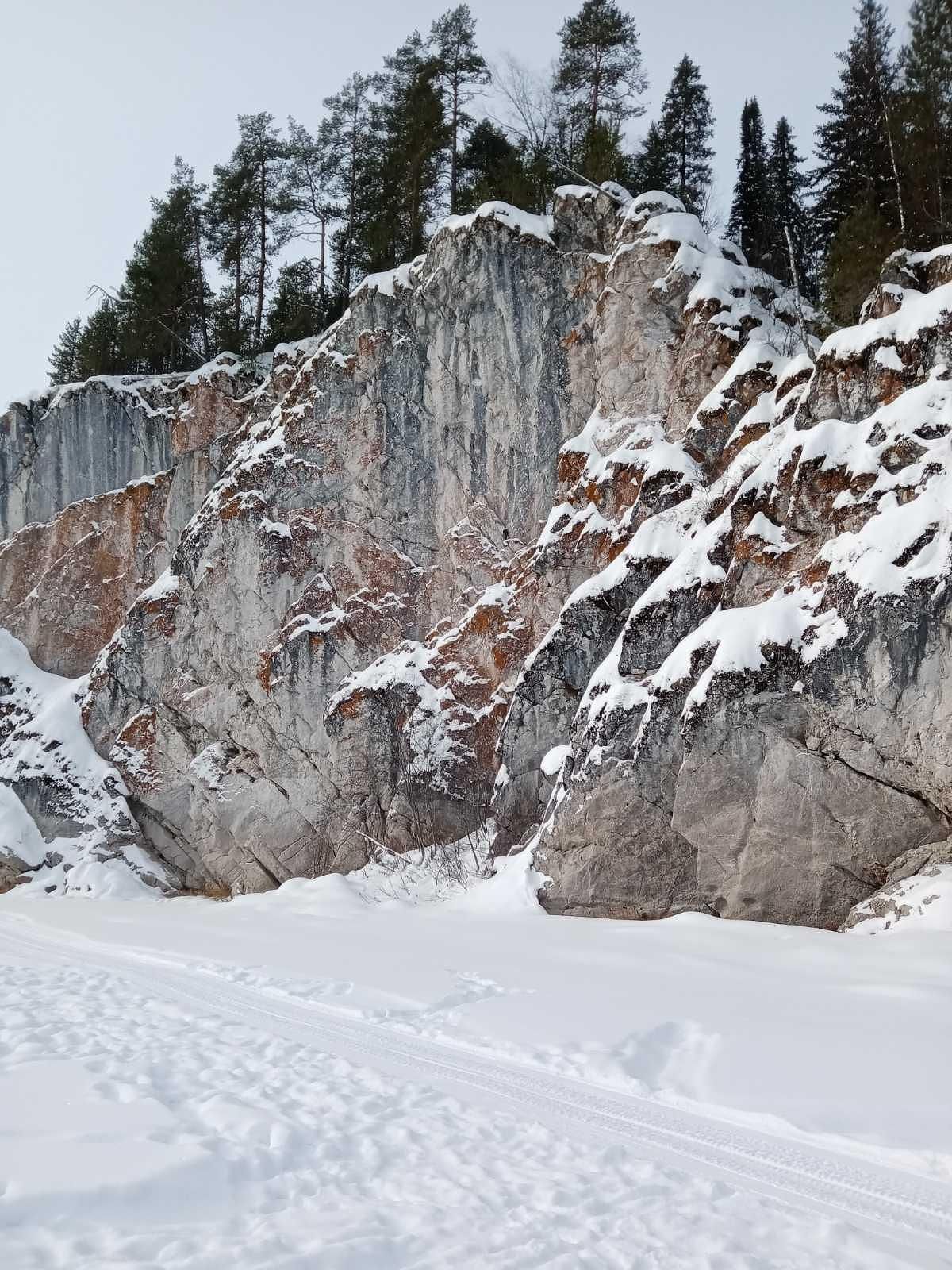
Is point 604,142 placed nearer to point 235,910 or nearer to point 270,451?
point 270,451

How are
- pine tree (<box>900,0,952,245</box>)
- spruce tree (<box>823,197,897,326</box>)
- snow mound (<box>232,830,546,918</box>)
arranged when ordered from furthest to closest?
1. pine tree (<box>900,0,952,245</box>)
2. spruce tree (<box>823,197,897,326</box>)
3. snow mound (<box>232,830,546,918</box>)

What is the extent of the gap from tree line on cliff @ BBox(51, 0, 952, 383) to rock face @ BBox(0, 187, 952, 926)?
11.7 feet

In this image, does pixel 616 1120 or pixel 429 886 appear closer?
pixel 616 1120

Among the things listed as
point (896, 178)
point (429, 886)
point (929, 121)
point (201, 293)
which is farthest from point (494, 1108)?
point (201, 293)

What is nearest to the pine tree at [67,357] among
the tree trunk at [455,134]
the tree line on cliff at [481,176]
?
the tree line on cliff at [481,176]

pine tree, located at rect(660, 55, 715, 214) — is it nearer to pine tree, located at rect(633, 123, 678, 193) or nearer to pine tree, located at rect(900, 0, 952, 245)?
pine tree, located at rect(633, 123, 678, 193)

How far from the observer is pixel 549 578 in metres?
18.0

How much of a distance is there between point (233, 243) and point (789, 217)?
19868 mm

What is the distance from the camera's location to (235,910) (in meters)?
16.1

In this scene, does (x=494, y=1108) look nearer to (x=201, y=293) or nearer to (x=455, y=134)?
(x=455, y=134)

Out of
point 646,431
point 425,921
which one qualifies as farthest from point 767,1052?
point 646,431

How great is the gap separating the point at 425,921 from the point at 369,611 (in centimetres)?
1050

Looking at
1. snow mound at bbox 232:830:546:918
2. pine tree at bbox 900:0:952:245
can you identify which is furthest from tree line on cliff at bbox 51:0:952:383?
snow mound at bbox 232:830:546:918

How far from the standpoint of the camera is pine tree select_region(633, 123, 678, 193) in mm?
28688
